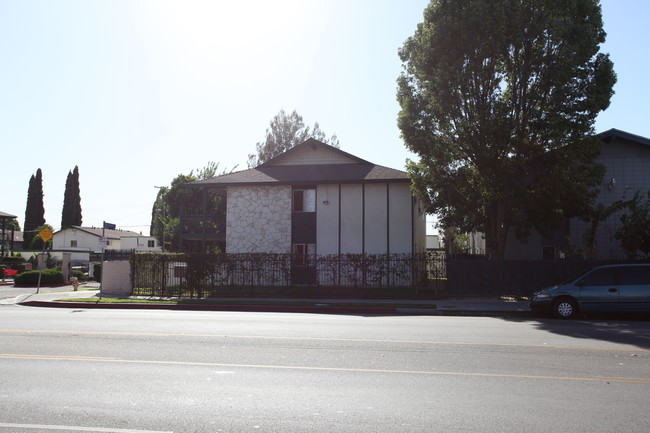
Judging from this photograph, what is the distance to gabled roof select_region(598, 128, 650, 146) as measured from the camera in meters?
22.9

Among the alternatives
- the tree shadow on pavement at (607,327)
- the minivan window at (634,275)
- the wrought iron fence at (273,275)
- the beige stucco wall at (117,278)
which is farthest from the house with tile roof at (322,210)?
the minivan window at (634,275)

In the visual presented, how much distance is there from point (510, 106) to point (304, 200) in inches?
457

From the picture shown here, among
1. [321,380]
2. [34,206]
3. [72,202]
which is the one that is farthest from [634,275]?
[34,206]

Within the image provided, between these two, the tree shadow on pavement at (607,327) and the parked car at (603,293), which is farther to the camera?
the parked car at (603,293)

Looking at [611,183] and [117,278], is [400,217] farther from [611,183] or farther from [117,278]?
[117,278]

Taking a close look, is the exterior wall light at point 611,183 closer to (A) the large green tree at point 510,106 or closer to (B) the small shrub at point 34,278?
(A) the large green tree at point 510,106

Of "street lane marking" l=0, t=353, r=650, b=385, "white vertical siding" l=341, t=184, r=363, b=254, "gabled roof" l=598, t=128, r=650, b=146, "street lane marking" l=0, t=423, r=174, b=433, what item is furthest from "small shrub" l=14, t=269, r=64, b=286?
"gabled roof" l=598, t=128, r=650, b=146

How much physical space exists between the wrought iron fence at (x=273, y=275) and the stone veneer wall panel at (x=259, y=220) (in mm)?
4238

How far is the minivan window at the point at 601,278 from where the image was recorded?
573 inches

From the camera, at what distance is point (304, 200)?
27703mm

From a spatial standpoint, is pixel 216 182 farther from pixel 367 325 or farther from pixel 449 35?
pixel 367 325

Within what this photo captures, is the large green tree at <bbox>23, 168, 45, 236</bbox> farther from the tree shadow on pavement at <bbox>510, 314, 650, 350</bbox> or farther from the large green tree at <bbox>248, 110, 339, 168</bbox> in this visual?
the tree shadow on pavement at <bbox>510, 314, 650, 350</bbox>

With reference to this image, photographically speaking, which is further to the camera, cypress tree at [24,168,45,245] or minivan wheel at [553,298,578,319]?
cypress tree at [24,168,45,245]

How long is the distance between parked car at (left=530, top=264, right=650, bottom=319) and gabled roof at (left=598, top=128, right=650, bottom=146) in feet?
33.7
